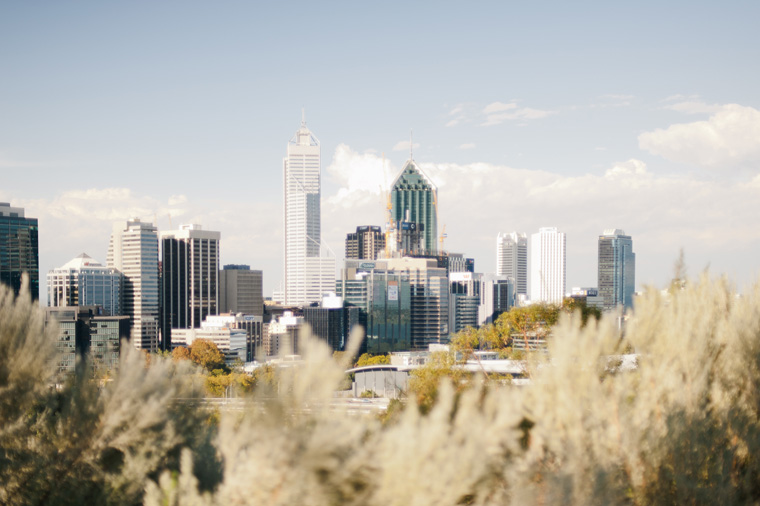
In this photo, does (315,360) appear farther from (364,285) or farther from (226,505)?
(364,285)

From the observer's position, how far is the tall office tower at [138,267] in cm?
11362

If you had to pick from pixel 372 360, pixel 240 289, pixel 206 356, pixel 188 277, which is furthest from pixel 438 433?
pixel 240 289

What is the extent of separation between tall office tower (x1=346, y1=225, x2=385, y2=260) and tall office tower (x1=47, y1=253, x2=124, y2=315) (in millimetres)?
82504

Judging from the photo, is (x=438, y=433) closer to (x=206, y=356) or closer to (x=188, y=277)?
(x=206, y=356)

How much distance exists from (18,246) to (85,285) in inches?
1189

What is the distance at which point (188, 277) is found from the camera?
12331cm

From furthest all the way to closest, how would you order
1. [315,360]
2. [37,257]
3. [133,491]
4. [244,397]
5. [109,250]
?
[109,250]
[37,257]
[133,491]
[244,397]
[315,360]

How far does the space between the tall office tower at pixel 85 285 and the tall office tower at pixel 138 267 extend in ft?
5.92

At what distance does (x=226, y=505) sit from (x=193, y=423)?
2852mm

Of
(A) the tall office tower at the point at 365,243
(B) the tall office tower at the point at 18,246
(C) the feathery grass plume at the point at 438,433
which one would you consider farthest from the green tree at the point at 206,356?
(A) the tall office tower at the point at 365,243

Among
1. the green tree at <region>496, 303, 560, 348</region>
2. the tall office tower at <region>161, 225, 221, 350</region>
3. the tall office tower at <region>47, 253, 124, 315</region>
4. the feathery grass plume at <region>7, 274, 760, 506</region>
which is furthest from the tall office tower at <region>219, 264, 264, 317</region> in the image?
the feathery grass plume at <region>7, 274, 760, 506</region>

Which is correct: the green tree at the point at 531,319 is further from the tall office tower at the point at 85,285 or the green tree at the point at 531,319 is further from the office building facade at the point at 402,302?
the office building facade at the point at 402,302

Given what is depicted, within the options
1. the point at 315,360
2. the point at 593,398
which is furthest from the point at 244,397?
the point at 593,398

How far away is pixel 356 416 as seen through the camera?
18.5 ft
